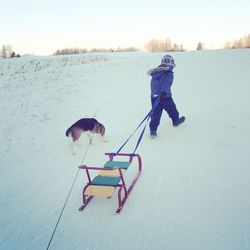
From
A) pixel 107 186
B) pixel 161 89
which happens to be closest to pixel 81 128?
pixel 161 89

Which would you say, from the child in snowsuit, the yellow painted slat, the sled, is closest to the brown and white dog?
the child in snowsuit

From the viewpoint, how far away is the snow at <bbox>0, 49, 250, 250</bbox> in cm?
406

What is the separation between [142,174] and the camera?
5.64 m

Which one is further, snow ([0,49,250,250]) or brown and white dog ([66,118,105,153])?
brown and white dog ([66,118,105,153])

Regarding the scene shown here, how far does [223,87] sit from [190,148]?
5.75 meters

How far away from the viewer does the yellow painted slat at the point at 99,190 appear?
14.6ft

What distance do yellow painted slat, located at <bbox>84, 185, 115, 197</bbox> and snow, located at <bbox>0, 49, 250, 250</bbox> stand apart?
37 centimetres

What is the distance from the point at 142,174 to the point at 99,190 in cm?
133

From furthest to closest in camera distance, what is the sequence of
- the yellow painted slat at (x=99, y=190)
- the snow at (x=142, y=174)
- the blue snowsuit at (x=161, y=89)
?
the blue snowsuit at (x=161, y=89) → the yellow painted slat at (x=99, y=190) → the snow at (x=142, y=174)

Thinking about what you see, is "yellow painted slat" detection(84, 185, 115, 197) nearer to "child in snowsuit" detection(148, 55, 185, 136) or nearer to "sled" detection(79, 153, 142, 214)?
"sled" detection(79, 153, 142, 214)

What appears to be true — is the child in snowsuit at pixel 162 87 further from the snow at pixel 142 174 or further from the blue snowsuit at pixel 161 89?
the snow at pixel 142 174

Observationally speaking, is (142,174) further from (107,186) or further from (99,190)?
(99,190)

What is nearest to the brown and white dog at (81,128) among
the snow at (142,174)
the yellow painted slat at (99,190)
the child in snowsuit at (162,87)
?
the snow at (142,174)

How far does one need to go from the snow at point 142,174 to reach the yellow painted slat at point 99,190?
37cm
